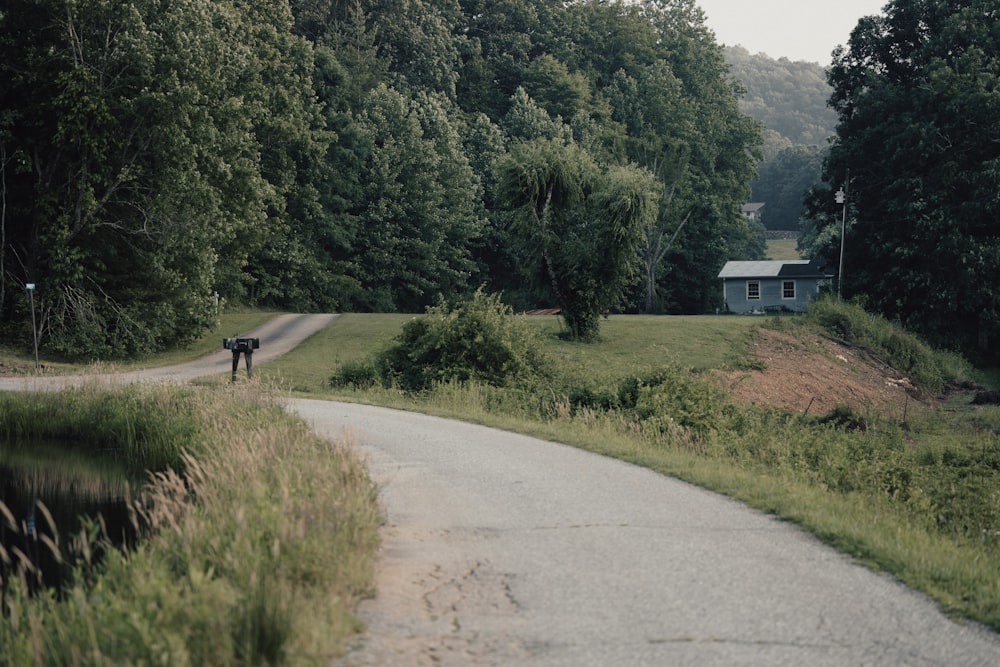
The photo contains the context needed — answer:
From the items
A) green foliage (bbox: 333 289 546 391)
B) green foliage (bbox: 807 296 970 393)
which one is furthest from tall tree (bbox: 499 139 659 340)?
green foliage (bbox: 807 296 970 393)

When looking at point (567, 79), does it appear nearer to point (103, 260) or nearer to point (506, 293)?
point (506, 293)

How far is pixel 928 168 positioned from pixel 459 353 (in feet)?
106

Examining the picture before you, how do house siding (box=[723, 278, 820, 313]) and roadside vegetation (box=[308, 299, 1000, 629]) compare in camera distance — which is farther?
house siding (box=[723, 278, 820, 313])

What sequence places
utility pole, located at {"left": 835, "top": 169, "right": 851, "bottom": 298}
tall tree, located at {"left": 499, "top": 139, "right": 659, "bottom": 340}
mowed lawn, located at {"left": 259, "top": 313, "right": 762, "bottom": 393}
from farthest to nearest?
1. utility pole, located at {"left": 835, "top": 169, "right": 851, "bottom": 298}
2. tall tree, located at {"left": 499, "top": 139, "right": 659, "bottom": 340}
3. mowed lawn, located at {"left": 259, "top": 313, "right": 762, "bottom": 393}

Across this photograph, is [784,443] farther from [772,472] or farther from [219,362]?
[219,362]

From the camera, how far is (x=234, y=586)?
274 inches

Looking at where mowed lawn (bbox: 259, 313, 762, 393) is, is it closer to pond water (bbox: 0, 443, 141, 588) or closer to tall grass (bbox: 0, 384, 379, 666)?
pond water (bbox: 0, 443, 141, 588)

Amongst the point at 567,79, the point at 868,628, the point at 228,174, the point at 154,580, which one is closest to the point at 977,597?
the point at 868,628

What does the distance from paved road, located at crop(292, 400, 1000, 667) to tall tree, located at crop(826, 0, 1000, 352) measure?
133 feet

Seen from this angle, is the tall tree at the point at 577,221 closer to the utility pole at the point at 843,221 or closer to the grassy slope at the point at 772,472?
the grassy slope at the point at 772,472

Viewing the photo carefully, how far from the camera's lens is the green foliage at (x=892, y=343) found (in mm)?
42906

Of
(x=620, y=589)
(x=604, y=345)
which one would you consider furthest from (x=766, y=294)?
(x=620, y=589)

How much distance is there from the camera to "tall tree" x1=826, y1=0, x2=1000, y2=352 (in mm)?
47375

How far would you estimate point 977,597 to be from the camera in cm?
766
